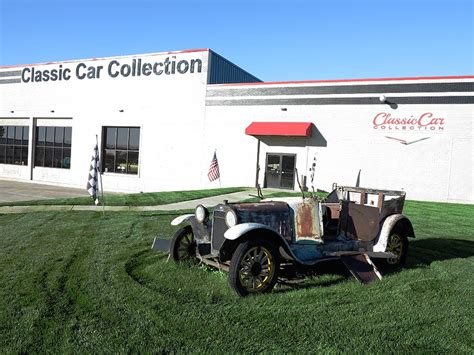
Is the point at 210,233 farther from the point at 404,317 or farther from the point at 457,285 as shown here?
the point at 457,285

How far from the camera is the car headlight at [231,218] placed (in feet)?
18.1

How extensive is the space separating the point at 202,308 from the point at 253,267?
35.7 inches

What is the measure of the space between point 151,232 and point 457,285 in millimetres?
6023

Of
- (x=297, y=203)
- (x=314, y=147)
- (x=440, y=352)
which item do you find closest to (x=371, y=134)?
(x=314, y=147)

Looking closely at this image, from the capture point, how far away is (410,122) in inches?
822

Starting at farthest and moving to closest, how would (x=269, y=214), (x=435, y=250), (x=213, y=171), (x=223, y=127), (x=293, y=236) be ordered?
(x=223, y=127)
(x=213, y=171)
(x=435, y=250)
(x=293, y=236)
(x=269, y=214)

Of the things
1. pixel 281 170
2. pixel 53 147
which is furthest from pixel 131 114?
pixel 281 170

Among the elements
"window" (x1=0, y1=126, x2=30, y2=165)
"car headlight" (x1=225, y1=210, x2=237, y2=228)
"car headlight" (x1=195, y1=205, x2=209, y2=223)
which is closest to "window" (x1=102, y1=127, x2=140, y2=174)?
"window" (x1=0, y1=126, x2=30, y2=165)

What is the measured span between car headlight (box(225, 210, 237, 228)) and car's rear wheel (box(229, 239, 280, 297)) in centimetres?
37

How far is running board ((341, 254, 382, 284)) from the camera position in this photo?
5.85m

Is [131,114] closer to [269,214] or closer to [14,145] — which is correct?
[14,145]

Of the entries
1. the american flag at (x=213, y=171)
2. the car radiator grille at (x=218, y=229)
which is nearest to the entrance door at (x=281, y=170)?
the american flag at (x=213, y=171)

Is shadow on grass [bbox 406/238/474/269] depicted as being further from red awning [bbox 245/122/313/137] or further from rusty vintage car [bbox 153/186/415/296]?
red awning [bbox 245/122/313/137]

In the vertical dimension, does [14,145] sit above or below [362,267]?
above
